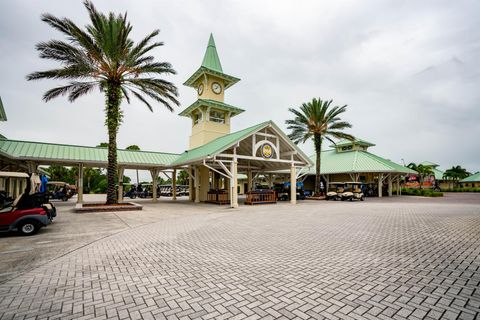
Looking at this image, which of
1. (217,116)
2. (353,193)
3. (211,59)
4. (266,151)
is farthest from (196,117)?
(353,193)

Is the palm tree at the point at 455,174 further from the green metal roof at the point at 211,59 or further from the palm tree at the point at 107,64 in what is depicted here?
the palm tree at the point at 107,64

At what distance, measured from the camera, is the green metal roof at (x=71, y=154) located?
56.0ft

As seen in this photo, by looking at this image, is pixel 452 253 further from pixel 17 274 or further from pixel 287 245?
pixel 17 274

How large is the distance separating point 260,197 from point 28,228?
51.1 feet

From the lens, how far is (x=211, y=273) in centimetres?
448

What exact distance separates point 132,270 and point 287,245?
391 centimetres

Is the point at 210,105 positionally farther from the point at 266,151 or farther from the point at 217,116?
the point at 266,151

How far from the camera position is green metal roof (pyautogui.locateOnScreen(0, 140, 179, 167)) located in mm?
17062

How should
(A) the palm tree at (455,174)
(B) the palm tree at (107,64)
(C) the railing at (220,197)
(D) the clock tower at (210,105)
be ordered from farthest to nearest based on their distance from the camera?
1. (A) the palm tree at (455,174)
2. (D) the clock tower at (210,105)
3. (C) the railing at (220,197)
4. (B) the palm tree at (107,64)

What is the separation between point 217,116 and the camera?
2488 centimetres

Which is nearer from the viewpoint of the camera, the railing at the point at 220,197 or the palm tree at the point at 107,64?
the palm tree at the point at 107,64

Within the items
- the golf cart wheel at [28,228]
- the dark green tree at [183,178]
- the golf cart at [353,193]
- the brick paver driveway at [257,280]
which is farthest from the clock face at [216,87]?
the dark green tree at [183,178]

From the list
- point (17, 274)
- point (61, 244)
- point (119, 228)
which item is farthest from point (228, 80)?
point (17, 274)

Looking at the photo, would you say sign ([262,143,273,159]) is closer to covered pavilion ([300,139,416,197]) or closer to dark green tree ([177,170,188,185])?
covered pavilion ([300,139,416,197])
